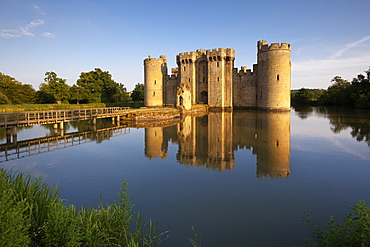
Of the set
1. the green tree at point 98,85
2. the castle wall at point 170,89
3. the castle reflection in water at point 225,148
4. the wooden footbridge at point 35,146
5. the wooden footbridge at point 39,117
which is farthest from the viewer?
the castle wall at point 170,89

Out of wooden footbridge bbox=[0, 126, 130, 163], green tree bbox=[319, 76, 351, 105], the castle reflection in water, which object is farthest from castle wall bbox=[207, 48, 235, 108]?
green tree bbox=[319, 76, 351, 105]

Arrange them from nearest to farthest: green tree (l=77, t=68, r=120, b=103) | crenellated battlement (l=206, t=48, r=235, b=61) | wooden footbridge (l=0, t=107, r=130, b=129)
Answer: wooden footbridge (l=0, t=107, r=130, b=129) → crenellated battlement (l=206, t=48, r=235, b=61) → green tree (l=77, t=68, r=120, b=103)

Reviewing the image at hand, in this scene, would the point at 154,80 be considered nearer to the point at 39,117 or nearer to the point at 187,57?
the point at 187,57

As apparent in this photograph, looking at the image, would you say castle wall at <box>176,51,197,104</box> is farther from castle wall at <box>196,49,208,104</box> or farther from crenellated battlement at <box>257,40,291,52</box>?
crenellated battlement at <box>257,40,291,52</box>

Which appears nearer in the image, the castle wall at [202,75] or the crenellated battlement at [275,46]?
the crenellated battlement at [275,46]

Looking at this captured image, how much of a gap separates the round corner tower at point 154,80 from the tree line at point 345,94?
27682 millimetres

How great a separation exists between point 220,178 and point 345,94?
4268 cm

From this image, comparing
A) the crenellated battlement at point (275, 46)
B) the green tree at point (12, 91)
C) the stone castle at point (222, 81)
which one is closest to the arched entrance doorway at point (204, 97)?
the stone castle at point (222, 81)

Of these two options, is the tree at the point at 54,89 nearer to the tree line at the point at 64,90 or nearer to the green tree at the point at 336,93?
the tree line at the point at 64,90

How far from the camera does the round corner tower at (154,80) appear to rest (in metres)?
34.6

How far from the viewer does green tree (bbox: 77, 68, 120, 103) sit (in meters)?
35.1

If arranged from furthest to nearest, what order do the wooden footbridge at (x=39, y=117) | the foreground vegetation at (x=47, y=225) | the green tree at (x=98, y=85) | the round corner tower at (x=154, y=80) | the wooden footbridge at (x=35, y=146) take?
the green tree at (x=98, y=85) < the round corner tower at (x=154, y=80) < the wooden footbridge at (x=39, y=117) < the wooden footbridge at (x=35, y=146) < the foreground vegetation at (x=47, y=225)

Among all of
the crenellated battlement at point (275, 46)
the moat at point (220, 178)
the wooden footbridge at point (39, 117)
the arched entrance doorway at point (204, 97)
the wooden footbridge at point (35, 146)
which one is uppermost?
the crenellated battlement at point (275, 46)

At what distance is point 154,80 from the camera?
1373 inches
